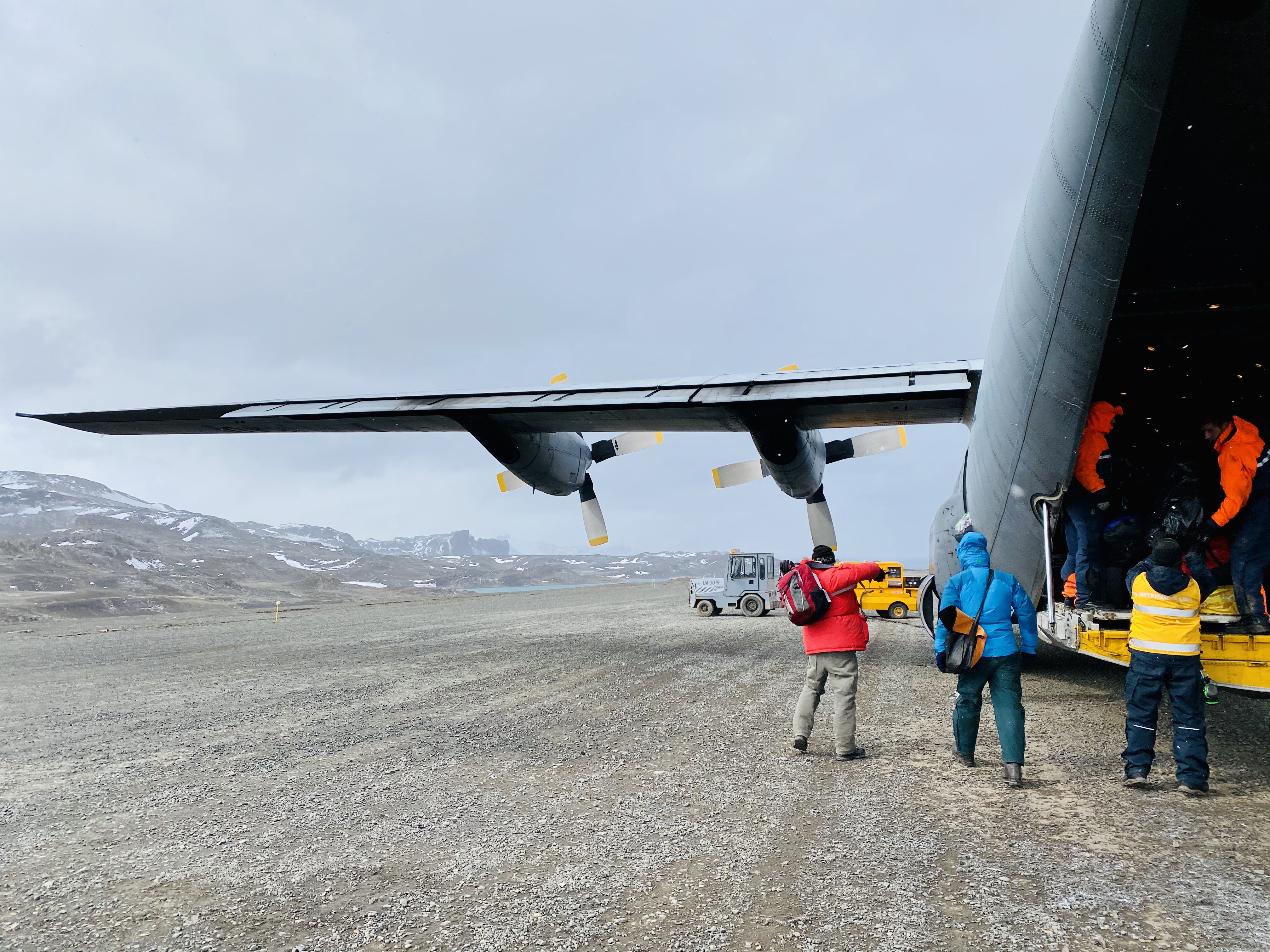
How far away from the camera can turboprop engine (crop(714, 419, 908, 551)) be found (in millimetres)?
10164

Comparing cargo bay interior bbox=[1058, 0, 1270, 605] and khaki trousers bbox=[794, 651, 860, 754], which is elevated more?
cargo bay interior bbox=[1058, 0, 1270, 605]

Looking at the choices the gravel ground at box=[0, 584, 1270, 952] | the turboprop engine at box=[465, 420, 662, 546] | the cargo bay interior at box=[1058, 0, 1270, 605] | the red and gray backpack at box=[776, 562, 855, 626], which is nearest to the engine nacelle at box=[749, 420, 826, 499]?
the turboprop engine at box=[465, 420, 662, 546]

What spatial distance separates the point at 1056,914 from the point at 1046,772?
2468 mm

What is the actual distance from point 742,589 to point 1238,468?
19.0m

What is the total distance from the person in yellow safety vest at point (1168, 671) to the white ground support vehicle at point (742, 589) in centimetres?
1829

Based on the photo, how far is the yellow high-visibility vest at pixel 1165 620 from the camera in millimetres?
4574

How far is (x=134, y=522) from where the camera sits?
99.5 m

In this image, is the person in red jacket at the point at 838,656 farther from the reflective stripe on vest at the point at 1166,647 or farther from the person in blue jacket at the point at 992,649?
the reflective stripe on vest at the point at 1166,647

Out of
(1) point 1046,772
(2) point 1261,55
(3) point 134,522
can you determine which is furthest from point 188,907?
(3) point 134,522

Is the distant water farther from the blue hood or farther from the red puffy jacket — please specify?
the blue hood

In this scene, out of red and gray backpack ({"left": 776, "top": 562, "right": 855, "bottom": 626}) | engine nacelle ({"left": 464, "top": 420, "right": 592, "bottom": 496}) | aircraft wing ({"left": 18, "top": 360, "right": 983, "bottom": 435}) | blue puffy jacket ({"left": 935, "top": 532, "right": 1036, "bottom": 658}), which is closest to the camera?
blue puffy jacket ({"left": 935, "top": 532, "right": 1036, "bottom": 658})

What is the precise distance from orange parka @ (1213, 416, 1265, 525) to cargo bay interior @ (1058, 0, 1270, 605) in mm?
405

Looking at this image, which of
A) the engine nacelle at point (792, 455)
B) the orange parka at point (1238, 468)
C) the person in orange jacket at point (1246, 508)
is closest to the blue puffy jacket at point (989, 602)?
the person in orange jacket at point (1246, 508)

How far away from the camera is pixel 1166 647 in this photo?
463 cm
